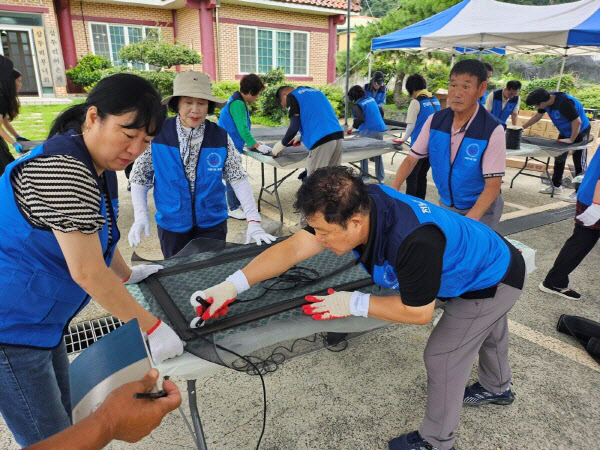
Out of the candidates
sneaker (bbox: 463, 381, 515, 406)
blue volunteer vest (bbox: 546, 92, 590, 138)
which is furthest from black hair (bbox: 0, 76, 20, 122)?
blue volunteer vest (bbox: 546, 92, 590, 138)

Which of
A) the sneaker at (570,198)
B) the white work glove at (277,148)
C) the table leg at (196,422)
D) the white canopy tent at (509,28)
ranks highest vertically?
the white canopy tent at (509,28)

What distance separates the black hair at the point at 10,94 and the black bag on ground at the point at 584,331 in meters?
4.58

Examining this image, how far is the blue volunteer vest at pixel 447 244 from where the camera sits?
4.63ft

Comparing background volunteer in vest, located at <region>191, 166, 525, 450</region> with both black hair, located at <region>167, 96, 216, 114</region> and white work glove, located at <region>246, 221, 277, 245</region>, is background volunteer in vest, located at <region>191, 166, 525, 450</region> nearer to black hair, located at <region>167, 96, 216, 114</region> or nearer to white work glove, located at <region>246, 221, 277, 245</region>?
white work glove, located at <region>246, 221, 277, 245</region>

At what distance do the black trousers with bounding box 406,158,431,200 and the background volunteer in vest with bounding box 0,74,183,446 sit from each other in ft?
14.6

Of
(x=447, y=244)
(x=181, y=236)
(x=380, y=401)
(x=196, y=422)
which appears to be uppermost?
(x=447, y=244)

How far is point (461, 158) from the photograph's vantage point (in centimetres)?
271

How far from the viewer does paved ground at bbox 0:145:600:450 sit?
2.01 meters

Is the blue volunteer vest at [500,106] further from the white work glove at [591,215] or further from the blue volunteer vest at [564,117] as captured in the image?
the white work glove at [591,215]

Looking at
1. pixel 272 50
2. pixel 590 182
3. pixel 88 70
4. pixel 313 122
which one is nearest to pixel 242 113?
pixel 313 122

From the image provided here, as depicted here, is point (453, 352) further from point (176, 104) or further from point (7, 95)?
point (7, 95)

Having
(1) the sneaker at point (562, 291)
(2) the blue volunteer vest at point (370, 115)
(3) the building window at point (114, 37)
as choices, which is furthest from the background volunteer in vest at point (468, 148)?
(3) the building window at point (114, 37)

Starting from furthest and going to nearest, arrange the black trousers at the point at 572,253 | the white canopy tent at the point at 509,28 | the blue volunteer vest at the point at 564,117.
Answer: the blue volunteer vest at the point at 564,117
the white canopy tent at the point at 509,28
the black trousers at the point at 572,253

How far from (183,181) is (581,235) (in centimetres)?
296
